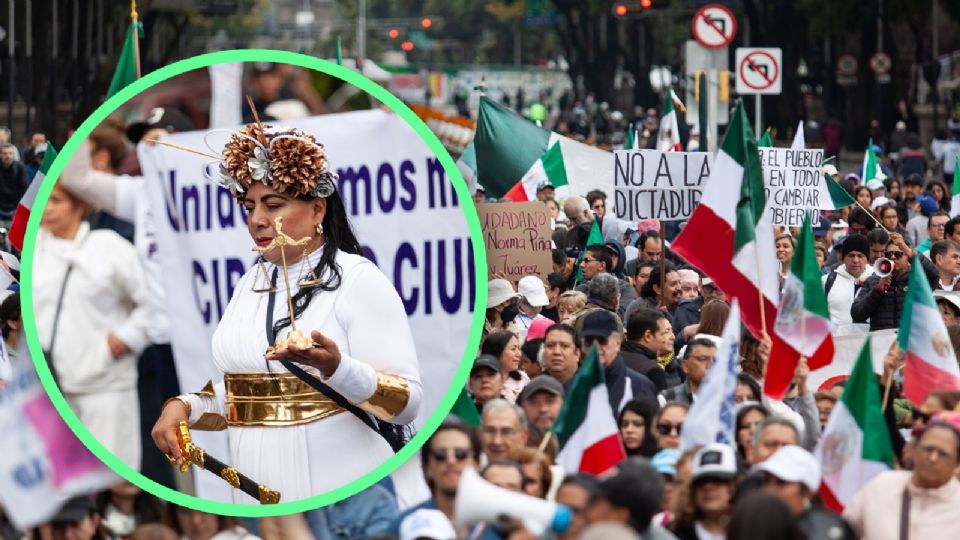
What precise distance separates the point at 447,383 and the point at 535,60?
11768 centimetres

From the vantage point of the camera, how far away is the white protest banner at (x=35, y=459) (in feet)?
17.5

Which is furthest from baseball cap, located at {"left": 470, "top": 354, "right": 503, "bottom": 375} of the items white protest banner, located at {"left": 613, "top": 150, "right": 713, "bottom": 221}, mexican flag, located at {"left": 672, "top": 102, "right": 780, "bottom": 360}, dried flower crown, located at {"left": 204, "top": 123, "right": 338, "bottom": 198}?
white protest banner, located at {"left": 613, "top": 150, "right": 713, "bottom": 221}

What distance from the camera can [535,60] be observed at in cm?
12238

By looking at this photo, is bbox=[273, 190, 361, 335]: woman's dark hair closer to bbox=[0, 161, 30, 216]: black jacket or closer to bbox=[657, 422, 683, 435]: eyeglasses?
bbox=[657, 422, 683, 435]: eyeglasses

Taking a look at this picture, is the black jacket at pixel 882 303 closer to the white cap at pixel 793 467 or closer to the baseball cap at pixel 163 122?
the white cap at pixel 793 467

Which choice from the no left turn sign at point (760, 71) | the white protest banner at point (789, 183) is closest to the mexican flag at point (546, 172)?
the no left turn sign at point (760, 71)

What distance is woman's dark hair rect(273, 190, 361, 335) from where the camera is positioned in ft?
17.4

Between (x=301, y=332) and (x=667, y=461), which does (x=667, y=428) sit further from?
(x=301, y=332)

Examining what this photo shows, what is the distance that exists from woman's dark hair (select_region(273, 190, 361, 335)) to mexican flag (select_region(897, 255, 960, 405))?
3.56 metres

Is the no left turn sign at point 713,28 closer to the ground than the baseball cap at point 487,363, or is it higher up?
higher up

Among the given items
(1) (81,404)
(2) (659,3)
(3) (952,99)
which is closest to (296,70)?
(1) (81,404)

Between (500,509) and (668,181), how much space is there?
7951mm

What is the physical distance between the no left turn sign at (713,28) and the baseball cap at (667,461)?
14.7m

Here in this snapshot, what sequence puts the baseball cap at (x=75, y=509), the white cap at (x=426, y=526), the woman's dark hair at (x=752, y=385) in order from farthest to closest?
1. the woman's dark hair at (x=752, y=385)
2. the white cap at (x=426, y=526)
3. the baseball cap at (x=75, y=509)
